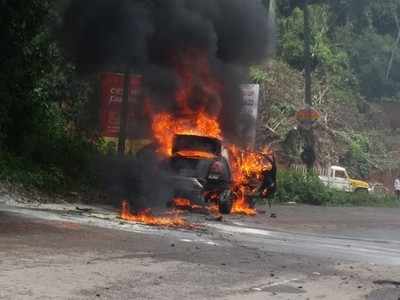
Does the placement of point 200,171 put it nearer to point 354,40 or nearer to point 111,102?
point 111,102

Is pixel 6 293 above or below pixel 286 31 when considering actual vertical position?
below

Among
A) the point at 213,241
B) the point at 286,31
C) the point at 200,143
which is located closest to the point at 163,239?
the point at 213,241

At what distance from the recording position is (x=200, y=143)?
675 inches

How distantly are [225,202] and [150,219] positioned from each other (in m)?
3.48

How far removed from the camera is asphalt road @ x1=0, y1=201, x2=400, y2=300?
7.12m

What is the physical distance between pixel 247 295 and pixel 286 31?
34211mm

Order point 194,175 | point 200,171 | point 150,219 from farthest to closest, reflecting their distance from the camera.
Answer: point 200,171
point 194,175
point 150,219

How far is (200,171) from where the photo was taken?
16172 millimetres

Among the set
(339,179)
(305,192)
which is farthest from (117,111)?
(339,179)

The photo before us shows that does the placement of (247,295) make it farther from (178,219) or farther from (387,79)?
(387,79)

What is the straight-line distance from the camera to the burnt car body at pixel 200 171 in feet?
51.4

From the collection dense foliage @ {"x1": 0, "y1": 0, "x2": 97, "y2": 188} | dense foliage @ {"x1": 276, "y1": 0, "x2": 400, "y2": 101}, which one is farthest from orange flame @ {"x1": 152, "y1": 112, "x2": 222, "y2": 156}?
dense foliage @ {"x1": 276, "y1": 0, "x2": 400, "y2": 101}

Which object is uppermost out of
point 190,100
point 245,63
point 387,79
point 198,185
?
point 387,79

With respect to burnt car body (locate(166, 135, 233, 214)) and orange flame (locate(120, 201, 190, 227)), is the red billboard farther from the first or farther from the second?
orange flame (locate(120, 201, 190, 227))
